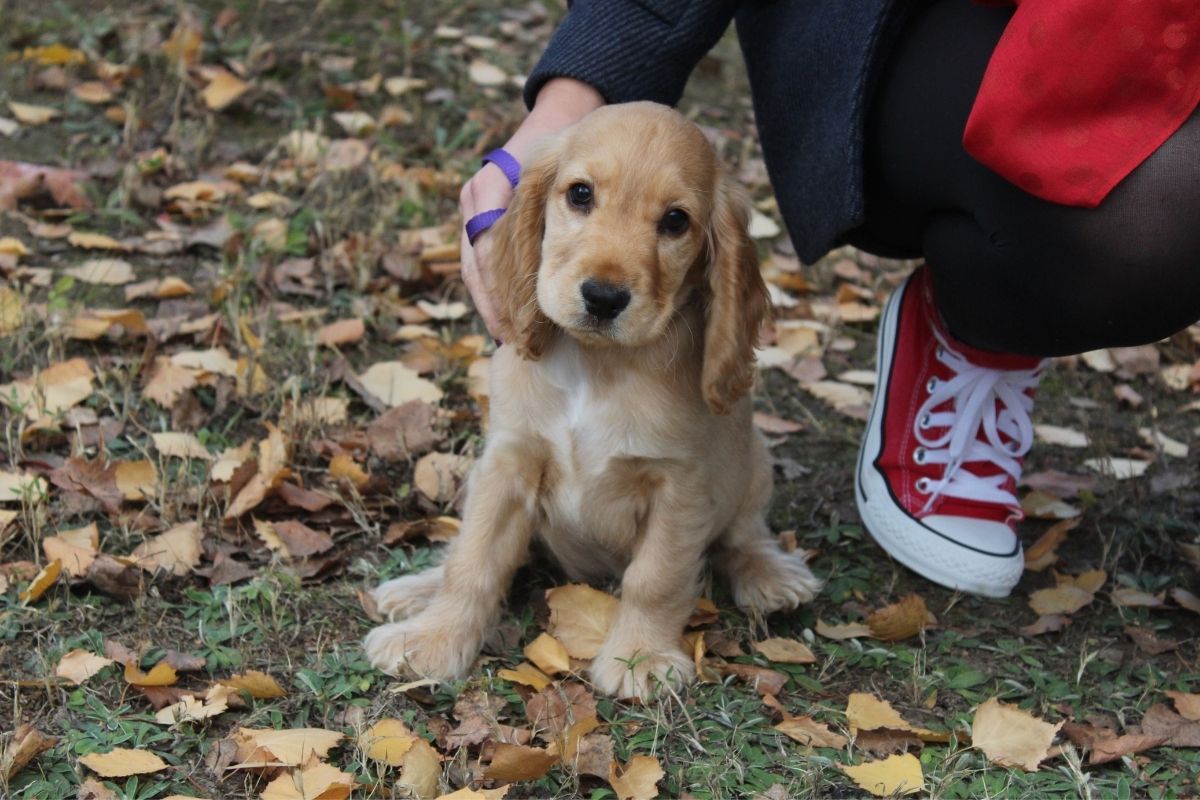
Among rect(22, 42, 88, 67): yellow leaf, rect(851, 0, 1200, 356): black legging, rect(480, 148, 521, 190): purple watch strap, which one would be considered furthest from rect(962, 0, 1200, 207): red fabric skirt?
rect(22, 42, 88, 67): yellow leaf

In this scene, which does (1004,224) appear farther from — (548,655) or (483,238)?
(548,655)

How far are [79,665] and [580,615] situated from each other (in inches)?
38.4

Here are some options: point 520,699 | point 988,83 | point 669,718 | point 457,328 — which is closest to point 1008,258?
point 988,83

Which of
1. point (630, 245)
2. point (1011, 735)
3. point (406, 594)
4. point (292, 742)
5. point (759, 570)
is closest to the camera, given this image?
point (292, 742)

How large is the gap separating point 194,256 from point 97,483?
137cm

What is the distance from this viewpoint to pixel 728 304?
8.23 feet

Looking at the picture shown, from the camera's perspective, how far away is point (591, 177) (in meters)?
2.40

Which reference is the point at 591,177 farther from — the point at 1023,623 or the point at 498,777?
the point at 1023,623

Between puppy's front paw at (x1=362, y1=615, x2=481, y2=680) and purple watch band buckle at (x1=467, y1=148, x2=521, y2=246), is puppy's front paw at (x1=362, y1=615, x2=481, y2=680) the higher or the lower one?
the lower one

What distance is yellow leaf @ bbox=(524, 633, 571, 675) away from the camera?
263 centimetres

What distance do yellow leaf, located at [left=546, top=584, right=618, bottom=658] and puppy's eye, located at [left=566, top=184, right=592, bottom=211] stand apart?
2.73ft

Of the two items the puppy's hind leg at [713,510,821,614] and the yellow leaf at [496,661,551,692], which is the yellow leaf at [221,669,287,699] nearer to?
the yellow leaf at [496,661,551,692]

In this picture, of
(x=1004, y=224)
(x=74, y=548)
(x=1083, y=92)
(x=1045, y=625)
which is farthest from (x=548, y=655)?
(x=1083, y=92)

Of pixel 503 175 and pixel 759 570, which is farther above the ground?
pixel 503 175
